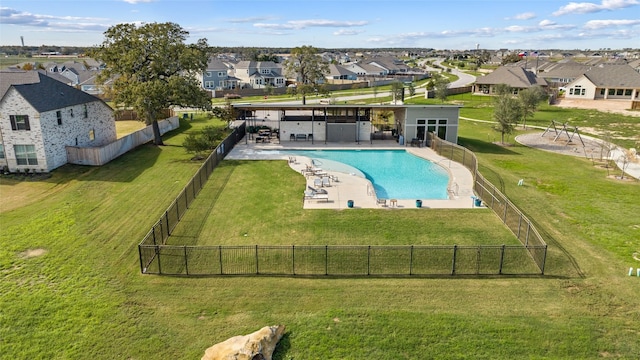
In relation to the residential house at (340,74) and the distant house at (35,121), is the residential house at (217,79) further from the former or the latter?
the distant house at (35,121)

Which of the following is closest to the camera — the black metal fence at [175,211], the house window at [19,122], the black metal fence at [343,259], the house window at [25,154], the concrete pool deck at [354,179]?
the black metal fence at [343,259]

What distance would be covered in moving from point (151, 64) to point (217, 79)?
55.7 meters

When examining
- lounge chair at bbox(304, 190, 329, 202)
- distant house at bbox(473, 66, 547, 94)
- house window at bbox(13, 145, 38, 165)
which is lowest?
lounge chair at bbox(304, 190, 329, 202)

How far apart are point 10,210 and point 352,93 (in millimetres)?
69606

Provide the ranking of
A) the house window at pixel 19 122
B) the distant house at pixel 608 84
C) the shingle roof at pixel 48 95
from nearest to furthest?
the house window at pixel 19 122 → the shingle roof at pixel 48 95 → the distant house at pixel 608 84

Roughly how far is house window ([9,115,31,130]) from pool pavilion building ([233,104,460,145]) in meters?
16.6

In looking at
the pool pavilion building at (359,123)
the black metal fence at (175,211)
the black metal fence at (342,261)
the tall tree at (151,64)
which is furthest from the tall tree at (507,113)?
the tall tree at (151,64)

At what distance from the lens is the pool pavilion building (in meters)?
39.2

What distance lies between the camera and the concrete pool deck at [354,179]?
24.1 metres

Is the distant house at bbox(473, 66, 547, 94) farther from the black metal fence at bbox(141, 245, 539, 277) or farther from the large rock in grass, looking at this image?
the large rock in grass

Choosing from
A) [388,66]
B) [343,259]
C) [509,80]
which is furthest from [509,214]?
[388,66]


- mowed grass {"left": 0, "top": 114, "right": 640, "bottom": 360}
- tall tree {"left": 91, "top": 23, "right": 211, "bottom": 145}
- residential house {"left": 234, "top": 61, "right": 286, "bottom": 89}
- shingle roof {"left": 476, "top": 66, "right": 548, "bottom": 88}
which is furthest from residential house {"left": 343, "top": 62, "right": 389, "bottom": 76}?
mowed grass {"left": 0, "top": 114, "right": 640, "bottom": 360}

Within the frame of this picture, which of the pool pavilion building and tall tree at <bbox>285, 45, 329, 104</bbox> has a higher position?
tall tree at <bbox>285, 45, 329, 104</bbox>

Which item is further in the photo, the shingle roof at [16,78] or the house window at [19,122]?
the shingle roof at [16,78]
